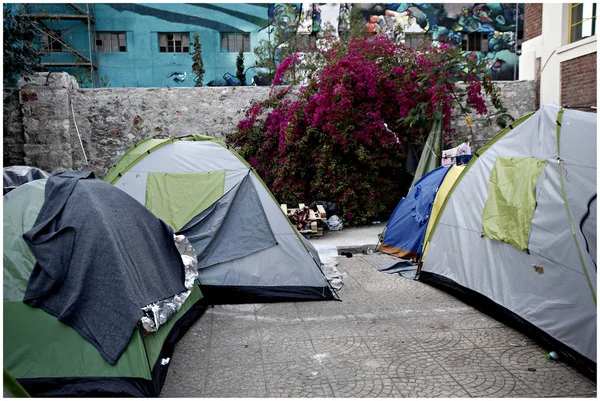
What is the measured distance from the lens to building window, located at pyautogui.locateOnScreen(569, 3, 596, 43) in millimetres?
8828

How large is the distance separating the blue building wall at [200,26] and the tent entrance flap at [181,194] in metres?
15.6

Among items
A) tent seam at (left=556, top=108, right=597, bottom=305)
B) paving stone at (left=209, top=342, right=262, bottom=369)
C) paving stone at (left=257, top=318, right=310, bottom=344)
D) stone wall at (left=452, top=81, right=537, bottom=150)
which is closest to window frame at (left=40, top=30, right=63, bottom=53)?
stone wall at (left=452, top=81, right=537, bottom=150)

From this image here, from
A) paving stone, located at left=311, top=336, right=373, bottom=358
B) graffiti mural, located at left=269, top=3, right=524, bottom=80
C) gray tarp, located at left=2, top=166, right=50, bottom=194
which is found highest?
graffiti mural, located at left=269, top=3, right=524, bottom=80

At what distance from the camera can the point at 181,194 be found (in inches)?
220

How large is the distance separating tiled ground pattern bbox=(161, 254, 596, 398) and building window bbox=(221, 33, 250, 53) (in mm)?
17951

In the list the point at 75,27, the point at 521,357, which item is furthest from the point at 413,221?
the point at 75,27

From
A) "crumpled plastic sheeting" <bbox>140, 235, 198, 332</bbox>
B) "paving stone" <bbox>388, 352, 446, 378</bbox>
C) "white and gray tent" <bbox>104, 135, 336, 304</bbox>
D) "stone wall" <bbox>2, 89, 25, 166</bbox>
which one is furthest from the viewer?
"stone wall" <bbox>2, 89, 25, 166</bbox>

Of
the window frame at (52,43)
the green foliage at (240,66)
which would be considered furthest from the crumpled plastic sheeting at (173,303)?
the window frame at (52,43)

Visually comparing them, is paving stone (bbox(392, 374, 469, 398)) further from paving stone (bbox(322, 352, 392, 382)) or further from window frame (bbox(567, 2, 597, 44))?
window frame (bbox(567, 2, 597, 44))

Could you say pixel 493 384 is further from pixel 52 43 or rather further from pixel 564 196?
pixel 52 43

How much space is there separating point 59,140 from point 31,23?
226 cm

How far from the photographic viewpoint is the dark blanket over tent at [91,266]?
3316mm

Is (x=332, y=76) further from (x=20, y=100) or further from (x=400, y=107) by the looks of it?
(x=20, y=100)

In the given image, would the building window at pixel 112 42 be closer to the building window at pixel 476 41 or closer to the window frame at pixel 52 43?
the window frame at pixel 52 43
